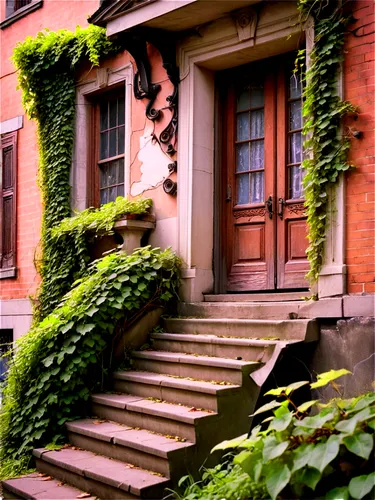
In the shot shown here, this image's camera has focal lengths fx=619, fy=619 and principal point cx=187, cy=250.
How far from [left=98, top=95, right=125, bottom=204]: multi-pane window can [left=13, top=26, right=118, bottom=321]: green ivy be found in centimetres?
45

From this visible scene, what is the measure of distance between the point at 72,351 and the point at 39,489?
138 centimetres

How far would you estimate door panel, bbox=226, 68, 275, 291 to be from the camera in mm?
6809

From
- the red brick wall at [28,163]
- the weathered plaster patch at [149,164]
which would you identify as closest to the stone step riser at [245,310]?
the weathered plaster patch at [149,164]

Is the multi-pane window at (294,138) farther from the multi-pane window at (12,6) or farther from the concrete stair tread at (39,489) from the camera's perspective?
the multi-pane window at (12,6)

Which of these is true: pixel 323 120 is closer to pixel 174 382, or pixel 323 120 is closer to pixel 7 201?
pixel 174 382

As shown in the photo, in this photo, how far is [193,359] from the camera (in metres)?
5.71

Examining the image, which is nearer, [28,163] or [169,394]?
[169,394]

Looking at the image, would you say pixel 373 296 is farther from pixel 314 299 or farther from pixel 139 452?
pixel 139 452

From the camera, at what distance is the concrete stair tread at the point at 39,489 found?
4.94 metres

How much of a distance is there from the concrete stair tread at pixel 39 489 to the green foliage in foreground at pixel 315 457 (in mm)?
1587

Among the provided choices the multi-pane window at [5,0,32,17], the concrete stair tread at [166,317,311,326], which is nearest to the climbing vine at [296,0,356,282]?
the concrete stair tread at [166,317,311,326]

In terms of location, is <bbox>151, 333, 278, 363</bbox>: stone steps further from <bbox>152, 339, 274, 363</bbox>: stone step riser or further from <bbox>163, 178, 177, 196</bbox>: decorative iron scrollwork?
<bbox>163, 178, 177, 196</bbox>: decorative iron scrollwork

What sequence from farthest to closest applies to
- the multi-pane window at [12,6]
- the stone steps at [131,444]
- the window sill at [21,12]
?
the multi-pane window at [12,6] → the window sill at [21,12] → the stone steps at [131,444]

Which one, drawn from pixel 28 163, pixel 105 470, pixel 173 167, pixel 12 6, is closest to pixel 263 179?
pixel 173 167
